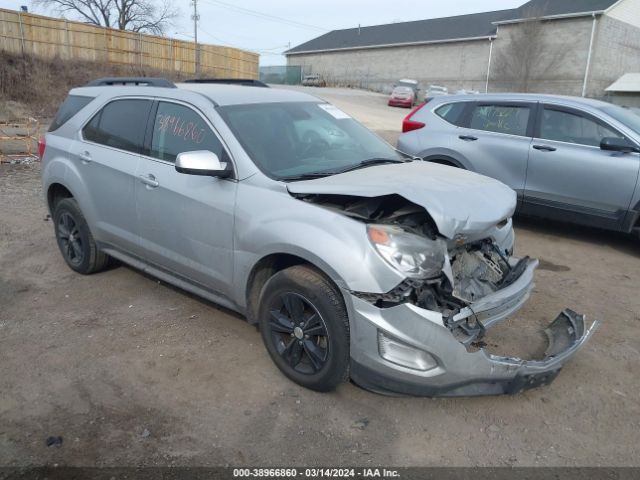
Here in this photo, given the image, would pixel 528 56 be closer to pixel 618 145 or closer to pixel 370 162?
pixel 618 145

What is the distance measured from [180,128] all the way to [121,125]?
806 millimetres

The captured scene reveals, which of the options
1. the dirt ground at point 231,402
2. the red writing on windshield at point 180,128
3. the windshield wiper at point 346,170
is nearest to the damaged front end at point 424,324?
the dirt ground at point 231,402

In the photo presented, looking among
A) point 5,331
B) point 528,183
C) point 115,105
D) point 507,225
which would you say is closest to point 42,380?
point 5,331

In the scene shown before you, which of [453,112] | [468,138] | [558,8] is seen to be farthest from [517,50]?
[468,138]

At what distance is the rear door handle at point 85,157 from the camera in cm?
466

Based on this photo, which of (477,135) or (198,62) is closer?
(477,135)

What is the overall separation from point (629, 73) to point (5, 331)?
4595 centimetres

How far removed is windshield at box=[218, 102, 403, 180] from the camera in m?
3.65

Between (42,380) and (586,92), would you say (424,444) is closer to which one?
(42,380)

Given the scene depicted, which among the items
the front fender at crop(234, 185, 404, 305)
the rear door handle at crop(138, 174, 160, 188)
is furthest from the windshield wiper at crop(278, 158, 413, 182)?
the rear door handle at crop(138, 174, 160, 188)

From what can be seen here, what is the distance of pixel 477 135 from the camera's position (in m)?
7.10

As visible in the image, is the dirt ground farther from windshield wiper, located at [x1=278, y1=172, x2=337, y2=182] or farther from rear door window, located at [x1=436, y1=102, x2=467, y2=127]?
rear door window, located at [x1=436, y1=102, x2=467, y2=127]

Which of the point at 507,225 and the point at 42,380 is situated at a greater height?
the point at 507,225

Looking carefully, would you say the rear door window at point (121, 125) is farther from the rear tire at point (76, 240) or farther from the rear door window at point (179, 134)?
the rear tire at point (76, 240)
